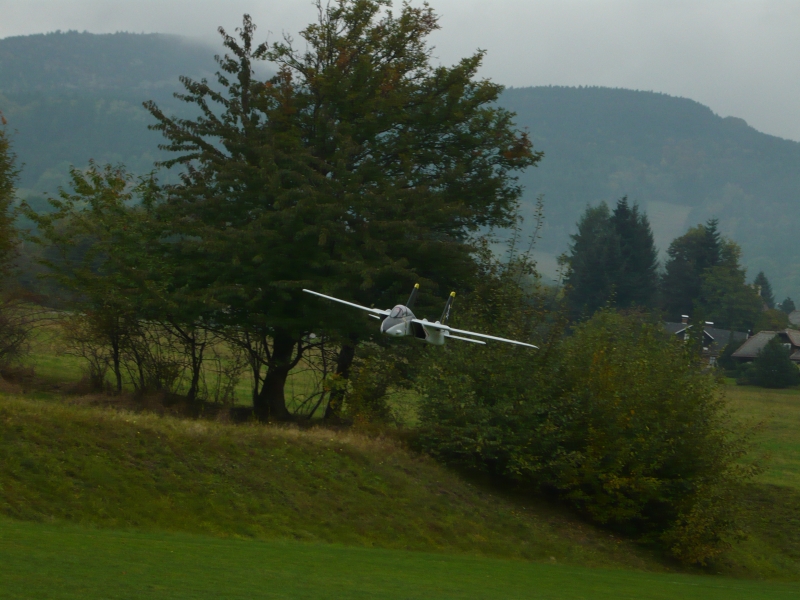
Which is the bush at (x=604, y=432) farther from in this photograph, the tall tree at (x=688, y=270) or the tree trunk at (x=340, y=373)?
the tall tree at (x=688, y=270)

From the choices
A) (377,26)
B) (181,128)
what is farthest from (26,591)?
(377,26)

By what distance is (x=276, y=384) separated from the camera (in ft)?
137

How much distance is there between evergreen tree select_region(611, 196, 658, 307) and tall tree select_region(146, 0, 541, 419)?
72.6 m

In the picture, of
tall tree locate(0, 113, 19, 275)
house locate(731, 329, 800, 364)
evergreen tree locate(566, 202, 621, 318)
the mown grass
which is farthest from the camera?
evergreen tree locate(566, 202, 621, 318)

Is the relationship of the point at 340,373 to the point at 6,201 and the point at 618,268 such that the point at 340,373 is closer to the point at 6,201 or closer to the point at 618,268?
the point at 6,201

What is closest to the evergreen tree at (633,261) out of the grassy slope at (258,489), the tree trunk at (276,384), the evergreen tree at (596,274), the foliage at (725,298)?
the evergreen tree at (596,274)

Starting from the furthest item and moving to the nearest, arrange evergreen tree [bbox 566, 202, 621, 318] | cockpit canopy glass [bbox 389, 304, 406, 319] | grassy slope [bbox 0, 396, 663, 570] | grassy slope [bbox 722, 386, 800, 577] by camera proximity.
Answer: evergreen tree [bbox 566, 202, 621, 318] → grassy slope [bbox 722, 386, 800, 577] → cockpit canopy glass [bbox 389, 304, 406, 319] → grassy slope [bbox 0, 396, 663, 570]

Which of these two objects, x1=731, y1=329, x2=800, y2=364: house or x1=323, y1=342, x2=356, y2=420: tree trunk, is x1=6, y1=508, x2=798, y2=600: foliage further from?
x1=731, y1=329, x2=800, y2=364: house

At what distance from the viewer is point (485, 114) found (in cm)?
4341

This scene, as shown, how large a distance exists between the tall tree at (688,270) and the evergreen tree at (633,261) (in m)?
2.82

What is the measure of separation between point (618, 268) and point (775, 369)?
92.0 ft

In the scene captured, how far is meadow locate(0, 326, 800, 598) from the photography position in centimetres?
1639

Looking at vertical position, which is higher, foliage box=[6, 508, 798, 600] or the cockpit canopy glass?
the cockpit canopy glass

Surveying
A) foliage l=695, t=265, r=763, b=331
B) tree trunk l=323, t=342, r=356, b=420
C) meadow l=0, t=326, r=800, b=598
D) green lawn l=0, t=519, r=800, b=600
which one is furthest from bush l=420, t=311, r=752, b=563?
foliage l=695, t=265, r=763, b=331
